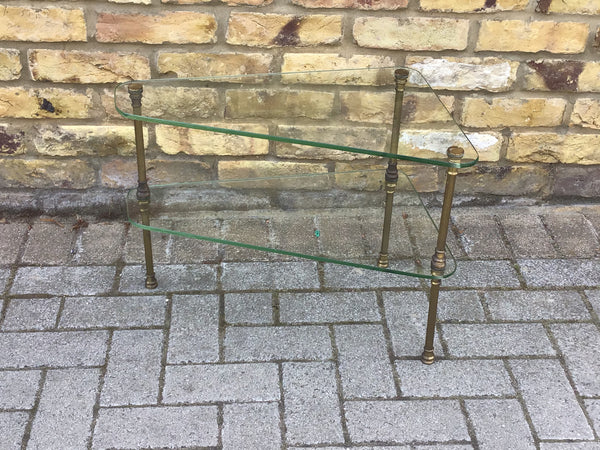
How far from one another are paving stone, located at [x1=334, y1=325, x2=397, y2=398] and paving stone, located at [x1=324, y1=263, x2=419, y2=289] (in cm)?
22

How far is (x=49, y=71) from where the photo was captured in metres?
Answer: 2.71

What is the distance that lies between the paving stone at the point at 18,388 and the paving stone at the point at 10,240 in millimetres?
611

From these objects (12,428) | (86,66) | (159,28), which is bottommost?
(12,428)

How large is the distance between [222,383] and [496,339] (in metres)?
0.92

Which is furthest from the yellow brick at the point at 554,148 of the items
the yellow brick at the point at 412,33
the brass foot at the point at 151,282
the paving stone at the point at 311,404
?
the brass foot at the point at 151,282

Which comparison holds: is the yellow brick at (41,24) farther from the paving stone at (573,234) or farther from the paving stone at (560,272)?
the paving stone at (573,234)

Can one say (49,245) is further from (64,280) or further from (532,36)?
(532,36)

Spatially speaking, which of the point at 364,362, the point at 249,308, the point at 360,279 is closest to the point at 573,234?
the point at 360,279

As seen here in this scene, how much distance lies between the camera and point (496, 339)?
2393 millimetres

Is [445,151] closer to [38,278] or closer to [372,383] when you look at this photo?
[372,383]

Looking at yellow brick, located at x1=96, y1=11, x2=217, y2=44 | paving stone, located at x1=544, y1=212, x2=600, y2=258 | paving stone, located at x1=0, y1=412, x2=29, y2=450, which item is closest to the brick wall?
yellow brick, located at x1=96, y1=11, x2=217, y2=44

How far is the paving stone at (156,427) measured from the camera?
2006 mm

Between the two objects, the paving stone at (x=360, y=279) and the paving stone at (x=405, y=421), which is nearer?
the paving stone at (x=405, y=421)

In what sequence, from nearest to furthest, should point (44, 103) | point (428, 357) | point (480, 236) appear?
point (428, 357)
point (44, 103)
point (480, 236)
